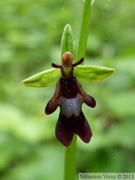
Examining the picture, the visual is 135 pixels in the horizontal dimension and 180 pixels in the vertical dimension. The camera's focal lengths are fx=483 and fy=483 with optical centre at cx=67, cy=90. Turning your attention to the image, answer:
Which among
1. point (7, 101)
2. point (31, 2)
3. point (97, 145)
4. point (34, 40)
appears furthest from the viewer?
point (31, 2)

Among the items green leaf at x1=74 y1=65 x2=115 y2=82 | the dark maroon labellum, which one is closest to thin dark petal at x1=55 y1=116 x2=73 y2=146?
the dark maroon labellum

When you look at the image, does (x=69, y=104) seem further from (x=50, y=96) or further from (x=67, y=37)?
(x=50, y=96)

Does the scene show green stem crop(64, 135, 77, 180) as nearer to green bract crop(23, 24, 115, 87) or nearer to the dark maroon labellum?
the dark maroon labellum

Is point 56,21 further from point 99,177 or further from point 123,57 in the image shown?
point 99,177

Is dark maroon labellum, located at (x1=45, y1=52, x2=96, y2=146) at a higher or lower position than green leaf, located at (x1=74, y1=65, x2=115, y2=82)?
lower

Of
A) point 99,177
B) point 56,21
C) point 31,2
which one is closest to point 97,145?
point 99,177

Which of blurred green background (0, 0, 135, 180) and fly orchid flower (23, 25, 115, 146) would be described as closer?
fly orchid flower (23, 25, 115, 146)
